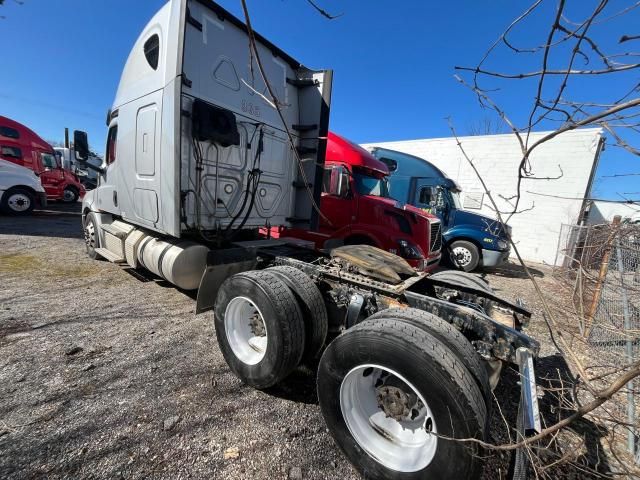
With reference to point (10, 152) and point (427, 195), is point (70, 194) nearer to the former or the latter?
point (10, 152)

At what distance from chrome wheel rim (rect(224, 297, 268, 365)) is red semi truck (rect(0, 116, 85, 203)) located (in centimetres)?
1547

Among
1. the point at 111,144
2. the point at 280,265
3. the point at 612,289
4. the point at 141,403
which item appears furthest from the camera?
the point at 111,144

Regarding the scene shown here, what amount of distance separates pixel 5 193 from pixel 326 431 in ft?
48.4

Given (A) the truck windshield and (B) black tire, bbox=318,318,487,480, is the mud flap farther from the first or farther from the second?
(A) the truck windshield

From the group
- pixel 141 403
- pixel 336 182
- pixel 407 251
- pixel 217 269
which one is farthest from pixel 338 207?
pixel 141 403

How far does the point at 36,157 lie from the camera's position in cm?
1323

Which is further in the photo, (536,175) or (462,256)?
(536,175)

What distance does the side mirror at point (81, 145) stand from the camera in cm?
555

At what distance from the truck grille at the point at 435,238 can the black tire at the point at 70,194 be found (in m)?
18.4

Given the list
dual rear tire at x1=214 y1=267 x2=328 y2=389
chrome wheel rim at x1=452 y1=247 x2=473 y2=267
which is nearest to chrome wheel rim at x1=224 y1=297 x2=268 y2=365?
dual rear tire at x1=214 y1=267 x2=328 y2=389

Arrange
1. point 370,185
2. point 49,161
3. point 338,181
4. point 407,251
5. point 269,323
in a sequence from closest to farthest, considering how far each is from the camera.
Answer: point 269,323, point 338,181, point 407,251, point 370,185, point 49,161

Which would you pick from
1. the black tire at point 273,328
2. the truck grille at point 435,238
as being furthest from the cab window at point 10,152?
the truck grille at point 435,238

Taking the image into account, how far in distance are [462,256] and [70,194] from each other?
64.4ft

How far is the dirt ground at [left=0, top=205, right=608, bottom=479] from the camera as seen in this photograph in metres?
1.98
